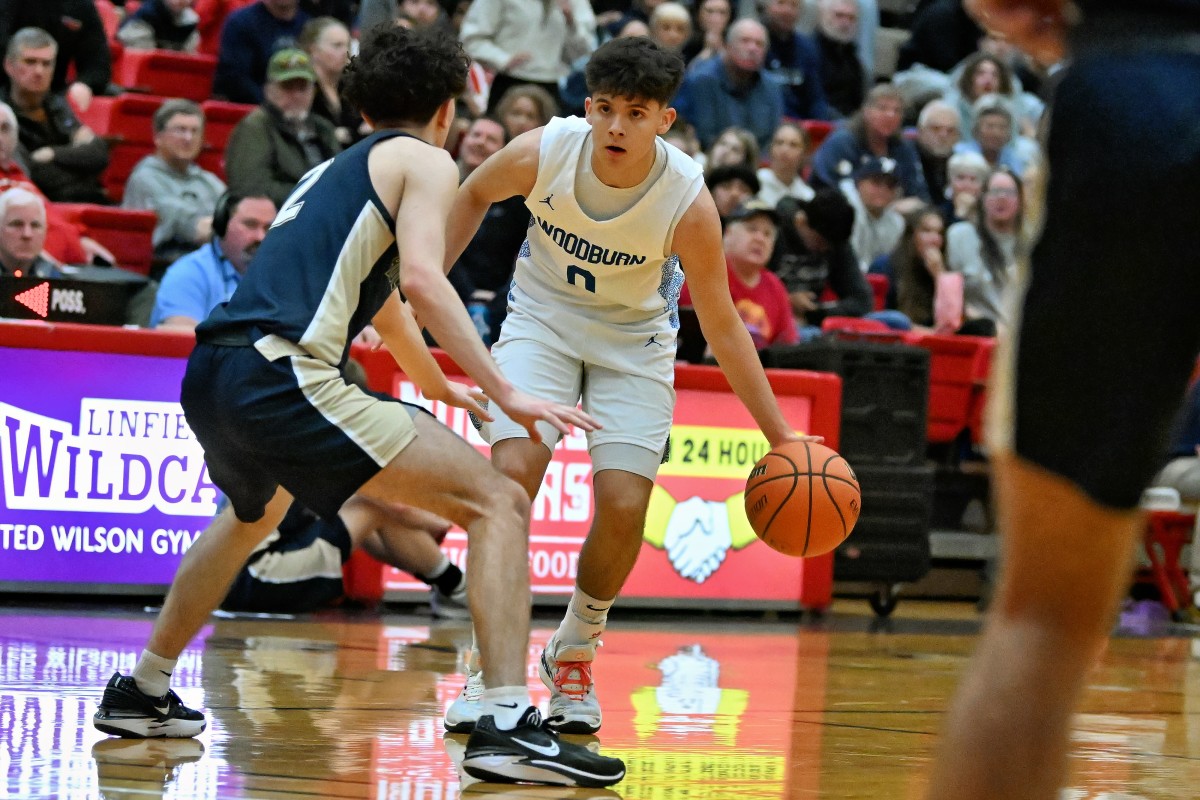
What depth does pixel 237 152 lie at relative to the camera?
1031cm

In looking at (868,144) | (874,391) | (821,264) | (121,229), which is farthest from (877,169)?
(121,229)

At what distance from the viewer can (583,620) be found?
5.09 m

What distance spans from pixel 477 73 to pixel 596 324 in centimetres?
710

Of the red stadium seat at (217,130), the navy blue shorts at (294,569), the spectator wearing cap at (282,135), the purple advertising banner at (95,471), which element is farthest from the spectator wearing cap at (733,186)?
the purple advertising banner at (95,471)

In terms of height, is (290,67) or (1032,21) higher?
(290,67)

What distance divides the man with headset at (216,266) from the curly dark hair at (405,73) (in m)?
4.32

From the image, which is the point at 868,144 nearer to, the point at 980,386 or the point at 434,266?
the point at 980,386

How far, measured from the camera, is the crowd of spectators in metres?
9.98

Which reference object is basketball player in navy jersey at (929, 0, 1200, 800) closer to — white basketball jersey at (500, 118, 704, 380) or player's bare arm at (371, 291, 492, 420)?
player's bare arm at (371, 291, 492, 420)

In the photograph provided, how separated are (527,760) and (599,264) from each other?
172 centimetres

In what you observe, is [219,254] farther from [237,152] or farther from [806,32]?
[806,32]

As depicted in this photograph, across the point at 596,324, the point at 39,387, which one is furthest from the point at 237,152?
the point at 596,324

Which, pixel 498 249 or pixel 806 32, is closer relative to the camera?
pixel 498 249

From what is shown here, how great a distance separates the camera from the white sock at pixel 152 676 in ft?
14.2
